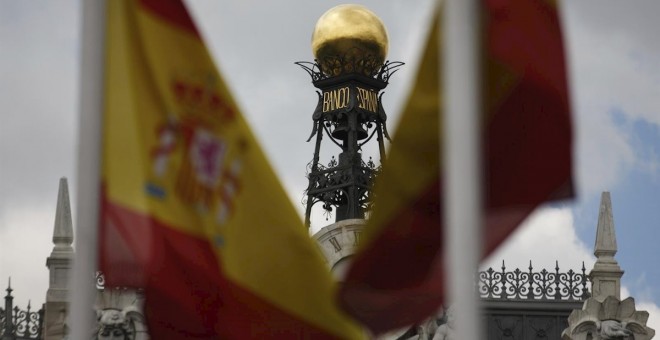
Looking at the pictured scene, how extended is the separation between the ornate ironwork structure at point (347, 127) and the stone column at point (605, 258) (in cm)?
553

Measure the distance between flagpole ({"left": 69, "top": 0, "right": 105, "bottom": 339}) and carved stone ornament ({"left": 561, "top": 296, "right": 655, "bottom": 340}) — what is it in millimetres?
18482

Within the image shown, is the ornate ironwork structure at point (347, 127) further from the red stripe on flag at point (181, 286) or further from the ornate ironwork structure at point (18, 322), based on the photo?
the red stripe on flag at point (181, 286)

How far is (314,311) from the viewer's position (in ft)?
49.1

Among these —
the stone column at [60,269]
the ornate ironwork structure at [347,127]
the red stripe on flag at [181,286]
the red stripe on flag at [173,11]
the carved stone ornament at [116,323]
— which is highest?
the ornate ironwork structure at [347,127]

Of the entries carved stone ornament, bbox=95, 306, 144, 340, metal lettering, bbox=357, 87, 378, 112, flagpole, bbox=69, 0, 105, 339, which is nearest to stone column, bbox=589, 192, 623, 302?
metal lettering, bbox=357, 87, 378, 112

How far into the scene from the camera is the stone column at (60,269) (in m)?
30.4

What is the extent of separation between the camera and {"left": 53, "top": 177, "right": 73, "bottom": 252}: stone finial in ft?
101

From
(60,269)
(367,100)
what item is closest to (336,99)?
(367,100)

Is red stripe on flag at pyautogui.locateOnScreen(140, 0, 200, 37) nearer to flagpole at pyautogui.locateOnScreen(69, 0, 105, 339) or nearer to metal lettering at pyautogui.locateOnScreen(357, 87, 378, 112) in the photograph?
flagpole at pyautogui.locateOnScreen(69, 0, 105, 339)

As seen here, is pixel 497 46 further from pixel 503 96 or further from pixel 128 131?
pixel 128 131

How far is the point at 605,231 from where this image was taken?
31.7 m

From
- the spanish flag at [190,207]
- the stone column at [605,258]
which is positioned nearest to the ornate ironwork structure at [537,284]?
the stone column at [605,258]

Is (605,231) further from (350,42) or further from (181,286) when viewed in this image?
(181,286)

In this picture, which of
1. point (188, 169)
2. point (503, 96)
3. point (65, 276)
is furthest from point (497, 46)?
point (65, 276)
